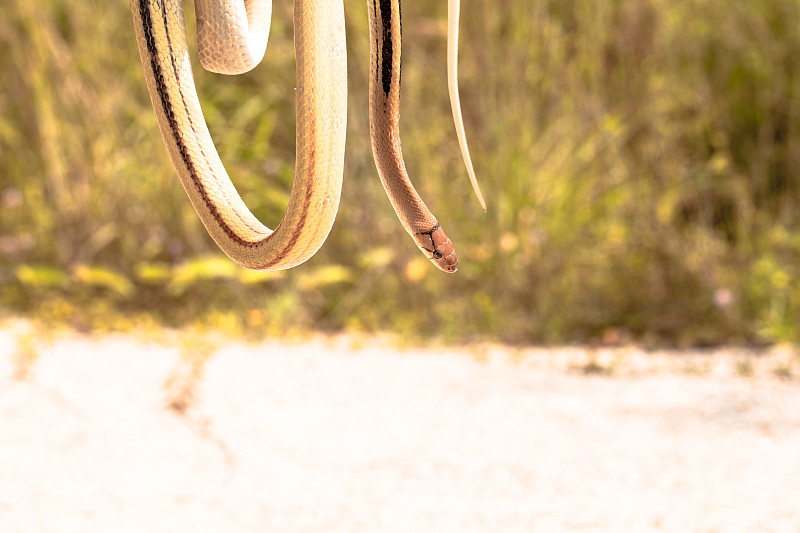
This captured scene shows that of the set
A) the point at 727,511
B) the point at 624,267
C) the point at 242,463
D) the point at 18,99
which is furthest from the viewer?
the point at 18,99

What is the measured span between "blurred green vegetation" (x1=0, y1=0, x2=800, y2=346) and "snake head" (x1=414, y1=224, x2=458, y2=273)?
A: 2.86m

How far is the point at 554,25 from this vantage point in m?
4.30

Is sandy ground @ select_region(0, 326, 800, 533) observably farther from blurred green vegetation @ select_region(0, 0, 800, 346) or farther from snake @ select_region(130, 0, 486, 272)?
snake @ select_region(130, 0, 486, 272)

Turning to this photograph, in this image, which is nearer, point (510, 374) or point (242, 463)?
point (242, 463)

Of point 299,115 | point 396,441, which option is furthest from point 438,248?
point 396,441

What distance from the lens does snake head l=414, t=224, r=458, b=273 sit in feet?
3.28

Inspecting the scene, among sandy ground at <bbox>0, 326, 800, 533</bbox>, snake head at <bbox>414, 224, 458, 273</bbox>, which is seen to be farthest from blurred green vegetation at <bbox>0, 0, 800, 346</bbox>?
snake head at <bbox>414, 224, 458, 273</bbox>

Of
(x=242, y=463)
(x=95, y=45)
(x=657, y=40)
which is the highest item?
(x=95, y=45)

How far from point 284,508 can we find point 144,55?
171 cm

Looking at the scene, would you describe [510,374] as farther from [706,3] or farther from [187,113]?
[187,113]

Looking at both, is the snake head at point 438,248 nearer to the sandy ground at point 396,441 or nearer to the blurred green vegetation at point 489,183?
the sandy ground at point 396,441

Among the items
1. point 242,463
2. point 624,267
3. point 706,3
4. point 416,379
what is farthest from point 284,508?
point 706,3

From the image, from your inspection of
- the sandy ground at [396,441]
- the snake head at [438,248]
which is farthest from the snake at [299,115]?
the sandy ground at [396,441]

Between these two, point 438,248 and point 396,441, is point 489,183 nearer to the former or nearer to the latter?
point 396,441
